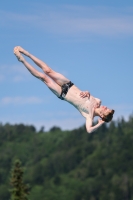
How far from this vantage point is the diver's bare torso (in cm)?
3122

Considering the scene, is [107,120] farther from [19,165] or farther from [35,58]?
[19,165]

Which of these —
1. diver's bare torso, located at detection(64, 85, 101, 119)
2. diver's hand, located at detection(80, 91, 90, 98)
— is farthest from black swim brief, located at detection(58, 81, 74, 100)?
diver's hand, located at detection(80, 91, 90, 98)

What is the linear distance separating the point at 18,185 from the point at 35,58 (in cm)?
2980

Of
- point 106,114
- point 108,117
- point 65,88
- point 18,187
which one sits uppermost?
point 18,187

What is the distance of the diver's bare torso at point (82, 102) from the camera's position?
31.2 m

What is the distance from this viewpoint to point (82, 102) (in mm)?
31266

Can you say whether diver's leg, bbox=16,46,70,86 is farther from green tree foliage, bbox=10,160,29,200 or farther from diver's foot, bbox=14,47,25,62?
green tree foliage, bbox=10,160,29,200

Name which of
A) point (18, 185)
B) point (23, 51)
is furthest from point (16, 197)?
point (23, 51)

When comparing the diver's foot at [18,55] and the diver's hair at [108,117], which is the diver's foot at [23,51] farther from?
the diver's hair at [108,117]

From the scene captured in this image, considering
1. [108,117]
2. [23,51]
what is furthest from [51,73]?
[108,117]

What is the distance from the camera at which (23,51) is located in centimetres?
3184

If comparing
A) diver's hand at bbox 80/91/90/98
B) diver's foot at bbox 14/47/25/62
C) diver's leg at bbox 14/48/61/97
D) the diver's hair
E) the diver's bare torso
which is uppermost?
diver's foot at bbox 14/47/25/62

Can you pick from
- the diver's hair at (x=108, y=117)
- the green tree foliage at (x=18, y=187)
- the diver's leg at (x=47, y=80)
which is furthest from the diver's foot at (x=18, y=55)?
the green tree foliage at (x=18, y=187)

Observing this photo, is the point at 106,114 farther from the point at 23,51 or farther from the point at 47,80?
the point at 23,51
